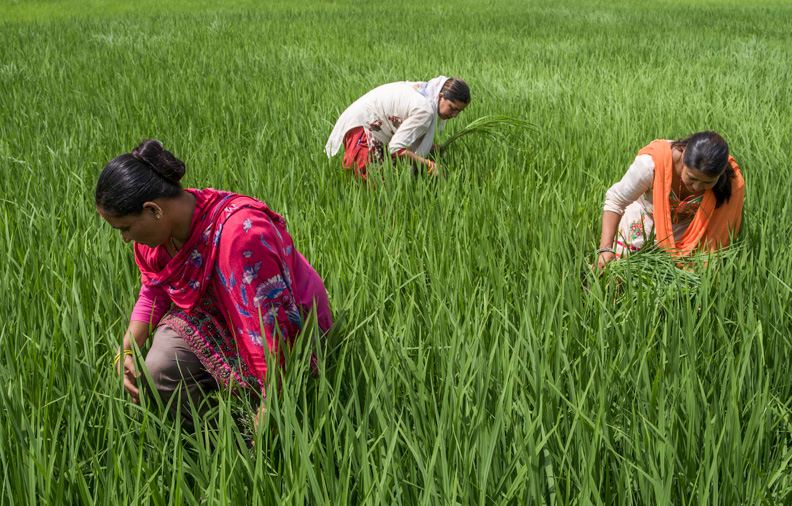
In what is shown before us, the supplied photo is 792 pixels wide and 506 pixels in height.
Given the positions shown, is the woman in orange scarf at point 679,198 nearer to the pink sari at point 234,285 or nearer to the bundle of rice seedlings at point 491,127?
the pink sari at point 234,285

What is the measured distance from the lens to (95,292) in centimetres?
164

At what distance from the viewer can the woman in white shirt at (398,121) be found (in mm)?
2762

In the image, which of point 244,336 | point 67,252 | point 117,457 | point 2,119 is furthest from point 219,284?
point 2,119

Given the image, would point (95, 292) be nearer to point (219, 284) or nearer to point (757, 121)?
point (219, 284)

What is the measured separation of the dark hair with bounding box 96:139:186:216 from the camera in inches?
44.4

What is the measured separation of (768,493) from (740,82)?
469 centimetres

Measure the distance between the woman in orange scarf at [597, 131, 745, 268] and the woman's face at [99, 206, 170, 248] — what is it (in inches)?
50.9

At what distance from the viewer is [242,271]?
1.17m

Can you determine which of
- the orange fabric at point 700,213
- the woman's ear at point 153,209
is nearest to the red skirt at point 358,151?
the orange fabric at point 700,213

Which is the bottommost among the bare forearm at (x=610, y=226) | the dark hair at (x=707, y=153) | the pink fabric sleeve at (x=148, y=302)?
the pink fabric sleeve at (x=148, y=302)

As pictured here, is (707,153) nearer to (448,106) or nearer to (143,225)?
(448,106)

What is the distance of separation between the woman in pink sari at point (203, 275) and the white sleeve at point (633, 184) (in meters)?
1.16

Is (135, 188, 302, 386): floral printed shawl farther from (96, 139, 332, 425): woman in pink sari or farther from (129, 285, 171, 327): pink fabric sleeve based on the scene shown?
(129, 285, 171, 327): pink fabric sleeve

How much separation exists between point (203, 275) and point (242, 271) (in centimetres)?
13
